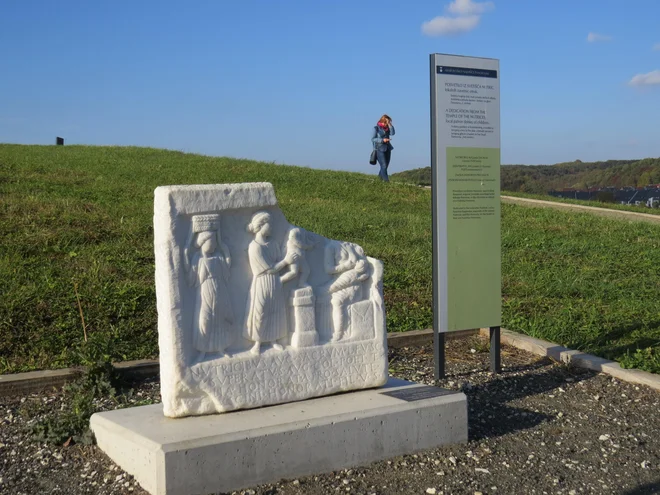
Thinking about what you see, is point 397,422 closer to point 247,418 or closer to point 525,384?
point 247,418

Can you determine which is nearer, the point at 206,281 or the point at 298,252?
the point at 206,281

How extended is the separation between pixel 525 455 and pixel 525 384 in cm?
157

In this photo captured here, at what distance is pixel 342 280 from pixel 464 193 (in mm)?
1600

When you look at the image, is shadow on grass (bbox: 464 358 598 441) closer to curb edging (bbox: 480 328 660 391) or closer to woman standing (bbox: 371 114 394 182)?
curb edging (bbox: 480 328 660 391)

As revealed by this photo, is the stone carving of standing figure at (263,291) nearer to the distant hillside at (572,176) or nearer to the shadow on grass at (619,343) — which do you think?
the shadow on grass at (619,343)

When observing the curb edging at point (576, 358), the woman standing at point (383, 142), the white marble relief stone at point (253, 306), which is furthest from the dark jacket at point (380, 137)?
the white marble relief stone at point (253, 306)

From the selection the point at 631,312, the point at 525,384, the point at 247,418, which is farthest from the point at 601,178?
the point at 247,418

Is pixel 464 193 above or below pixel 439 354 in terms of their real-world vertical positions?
above

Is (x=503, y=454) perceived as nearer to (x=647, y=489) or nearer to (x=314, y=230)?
(x=647, y=489)

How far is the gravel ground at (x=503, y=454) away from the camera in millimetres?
4102

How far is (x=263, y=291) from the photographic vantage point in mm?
4527

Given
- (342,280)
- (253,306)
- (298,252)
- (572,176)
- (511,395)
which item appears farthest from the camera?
(572,176)

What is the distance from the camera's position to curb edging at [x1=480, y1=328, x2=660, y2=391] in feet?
19.6

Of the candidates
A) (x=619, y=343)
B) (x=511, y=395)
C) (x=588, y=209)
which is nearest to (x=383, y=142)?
(x=588, y=209)
